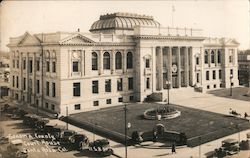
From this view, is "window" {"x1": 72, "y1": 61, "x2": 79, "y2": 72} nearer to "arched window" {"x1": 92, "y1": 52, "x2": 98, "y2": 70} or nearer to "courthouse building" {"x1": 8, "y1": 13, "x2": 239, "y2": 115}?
"courthouse building" {"x1": 8, "y1": 13, "x2": 239, "y2": 115}

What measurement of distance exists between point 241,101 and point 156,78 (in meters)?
15.6

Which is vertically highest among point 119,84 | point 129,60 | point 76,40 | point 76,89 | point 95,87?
point 76,40

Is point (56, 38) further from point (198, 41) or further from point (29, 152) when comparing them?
point (198, 41)

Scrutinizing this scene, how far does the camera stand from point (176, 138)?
106 ft

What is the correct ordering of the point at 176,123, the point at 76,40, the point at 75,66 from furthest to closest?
the point at 75,66
the point at 76,40
the point at 176,123

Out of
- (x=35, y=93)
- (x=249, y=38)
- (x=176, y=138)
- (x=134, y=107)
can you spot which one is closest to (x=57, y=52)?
(x=35, y=93)

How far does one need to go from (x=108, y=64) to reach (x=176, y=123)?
1787 cm

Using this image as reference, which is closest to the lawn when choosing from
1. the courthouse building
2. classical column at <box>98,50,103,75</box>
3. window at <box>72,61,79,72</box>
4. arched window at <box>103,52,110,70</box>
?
the courthouse building

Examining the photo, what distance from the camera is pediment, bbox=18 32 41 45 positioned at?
168 ft

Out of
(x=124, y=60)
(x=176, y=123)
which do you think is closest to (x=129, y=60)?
(x=124, y=60)

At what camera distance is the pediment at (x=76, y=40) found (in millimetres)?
44950

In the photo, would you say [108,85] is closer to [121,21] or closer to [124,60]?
[124,60]

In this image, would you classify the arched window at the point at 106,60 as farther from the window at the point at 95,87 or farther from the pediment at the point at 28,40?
the pediment at the point at 28,40

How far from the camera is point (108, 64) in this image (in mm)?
51562
